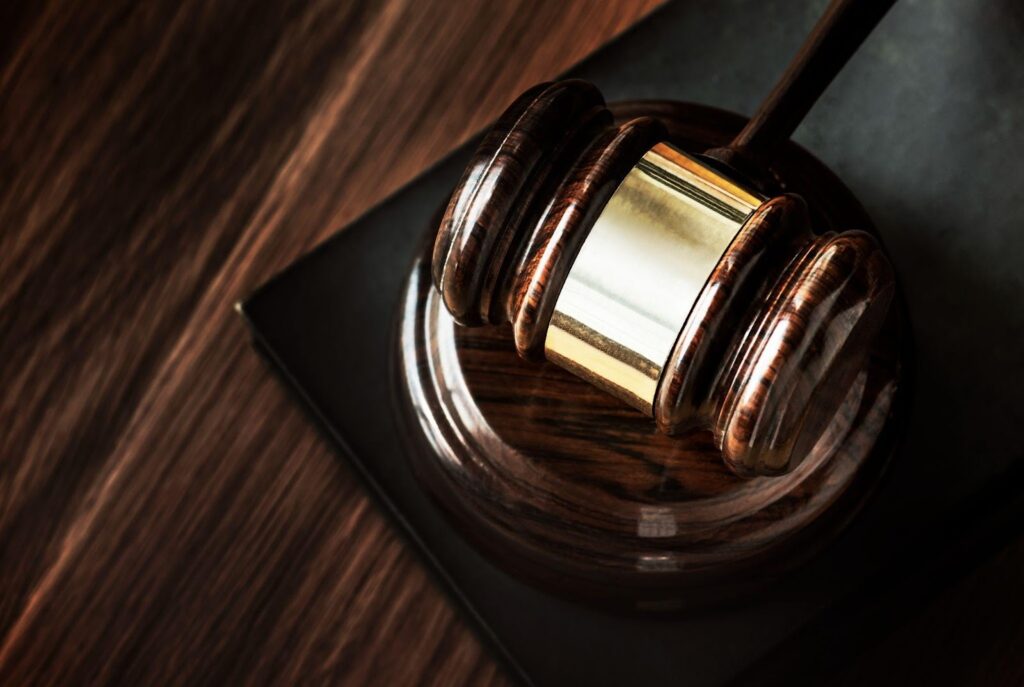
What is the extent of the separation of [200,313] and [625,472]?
0.98ft

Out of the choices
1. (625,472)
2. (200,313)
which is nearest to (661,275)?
(625,472)

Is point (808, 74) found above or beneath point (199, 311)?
above

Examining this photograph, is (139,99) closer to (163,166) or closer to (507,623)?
(163,166)

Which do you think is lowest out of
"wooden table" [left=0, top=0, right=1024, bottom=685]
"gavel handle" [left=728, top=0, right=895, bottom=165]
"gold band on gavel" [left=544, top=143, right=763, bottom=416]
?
"wooden table" [left=0, top=0, right=1024, bottom=685]

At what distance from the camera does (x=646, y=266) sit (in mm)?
369

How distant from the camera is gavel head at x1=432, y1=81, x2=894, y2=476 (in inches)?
13.7

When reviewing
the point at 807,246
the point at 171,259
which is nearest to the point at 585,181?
the point at 807,246

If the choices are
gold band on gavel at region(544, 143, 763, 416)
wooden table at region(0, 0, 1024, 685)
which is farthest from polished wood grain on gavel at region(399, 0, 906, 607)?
wooden table at region(0, 0, 1024, 685)

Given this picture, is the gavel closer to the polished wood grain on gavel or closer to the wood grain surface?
the polished wood grain on gavel

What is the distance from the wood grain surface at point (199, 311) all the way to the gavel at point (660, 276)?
250mm

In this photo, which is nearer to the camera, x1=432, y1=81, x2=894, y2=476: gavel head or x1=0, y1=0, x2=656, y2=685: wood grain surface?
x1=432, y1=81, x2=894, y2=476: gavel head

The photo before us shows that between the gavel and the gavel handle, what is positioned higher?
the gavel handle

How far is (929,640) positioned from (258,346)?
14.7 inches

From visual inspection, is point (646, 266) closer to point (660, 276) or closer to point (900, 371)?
point (660, 276)
